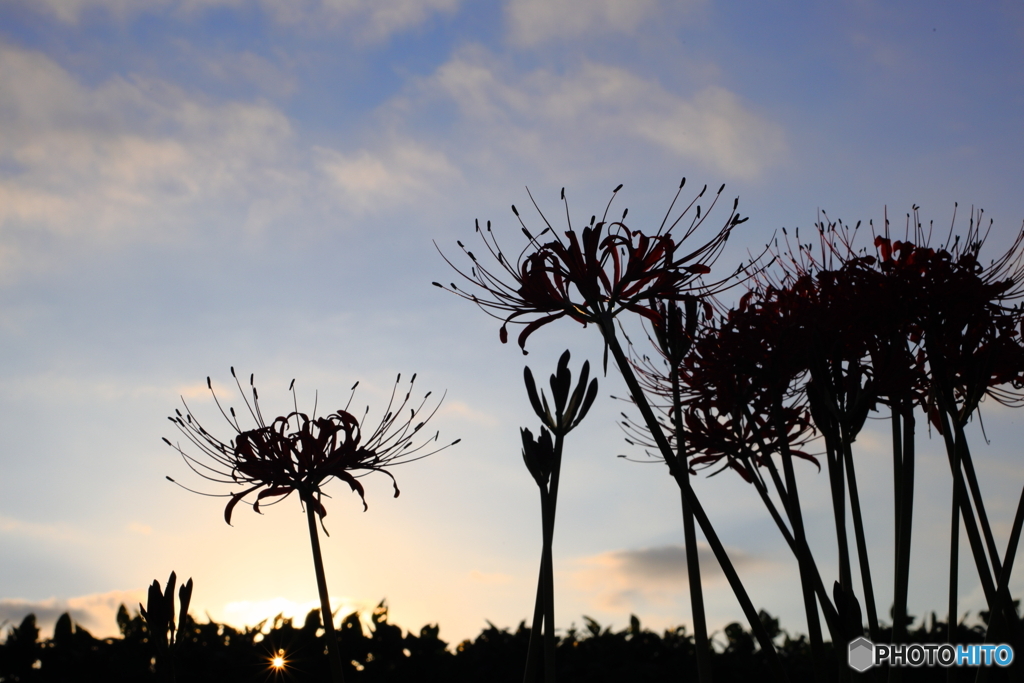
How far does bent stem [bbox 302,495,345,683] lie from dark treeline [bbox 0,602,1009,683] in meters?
1.38

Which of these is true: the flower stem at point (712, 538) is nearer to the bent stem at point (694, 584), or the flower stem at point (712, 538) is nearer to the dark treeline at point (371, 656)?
the bent stem at point (694, 584)

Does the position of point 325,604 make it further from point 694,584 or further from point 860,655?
point 860,655

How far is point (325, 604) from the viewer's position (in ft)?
10.2

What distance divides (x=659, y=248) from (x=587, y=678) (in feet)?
9.11

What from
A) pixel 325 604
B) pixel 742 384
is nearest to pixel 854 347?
pixel 742 384

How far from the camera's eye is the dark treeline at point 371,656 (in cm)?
434

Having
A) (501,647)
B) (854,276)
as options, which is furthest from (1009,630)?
(501,647)

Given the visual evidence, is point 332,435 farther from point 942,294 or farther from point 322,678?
point 942,294

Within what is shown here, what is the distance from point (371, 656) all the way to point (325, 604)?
1776 millimetres

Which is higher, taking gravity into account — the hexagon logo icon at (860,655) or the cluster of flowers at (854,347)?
the cluster of flowers at (854,347)

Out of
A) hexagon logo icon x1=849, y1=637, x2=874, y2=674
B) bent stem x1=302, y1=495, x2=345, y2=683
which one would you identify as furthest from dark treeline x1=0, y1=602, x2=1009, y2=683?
hexagon logo icon x1=849, y1=637, x2=874, y2=674

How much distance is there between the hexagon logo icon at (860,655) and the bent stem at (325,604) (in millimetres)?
1731

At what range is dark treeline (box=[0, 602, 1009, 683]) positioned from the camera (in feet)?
14.3

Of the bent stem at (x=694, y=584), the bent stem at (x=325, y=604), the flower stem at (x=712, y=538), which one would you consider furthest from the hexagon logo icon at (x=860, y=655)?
the bent stem at (x=325, y=604)
